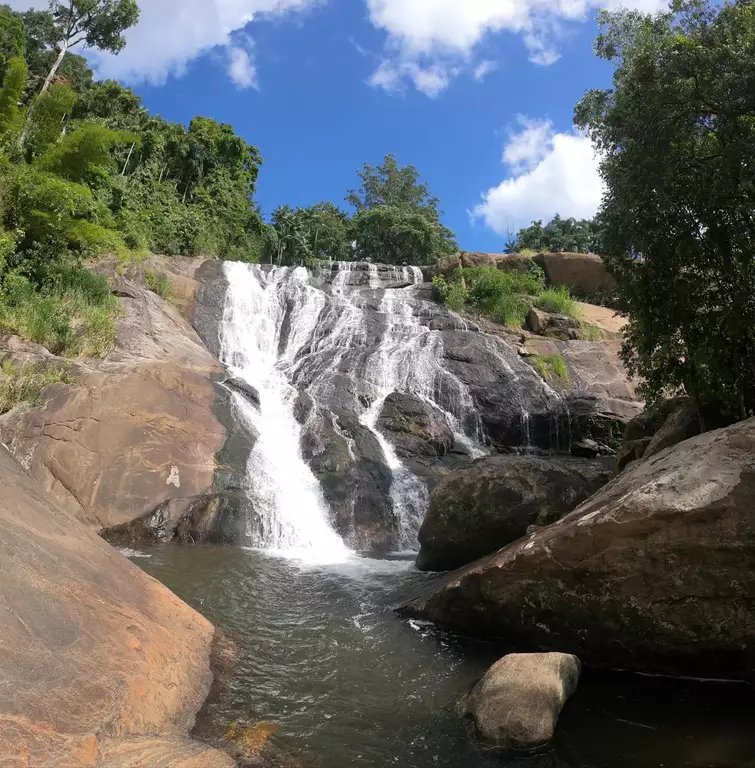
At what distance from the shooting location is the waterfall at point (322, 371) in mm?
12727

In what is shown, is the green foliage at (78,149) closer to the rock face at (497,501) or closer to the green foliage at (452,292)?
the green foliage at (452,292)

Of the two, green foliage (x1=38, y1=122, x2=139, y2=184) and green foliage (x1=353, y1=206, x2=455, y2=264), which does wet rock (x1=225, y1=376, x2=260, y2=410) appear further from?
green foliage (x1=353, y1=206, x2=455, y2=264)

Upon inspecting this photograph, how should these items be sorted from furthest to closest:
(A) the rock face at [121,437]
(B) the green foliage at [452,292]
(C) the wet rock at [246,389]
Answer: (B) the green foliage at [452,292] < (C) the wet rock at [246,389] < (A) the rock face at [121,437]

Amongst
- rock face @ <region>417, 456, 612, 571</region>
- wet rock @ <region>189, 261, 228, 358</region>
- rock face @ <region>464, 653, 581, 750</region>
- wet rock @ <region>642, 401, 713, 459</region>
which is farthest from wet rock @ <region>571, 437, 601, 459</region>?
rock face @ <region>464, 653, 581, 750</region>

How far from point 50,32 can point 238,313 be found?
27629 mm

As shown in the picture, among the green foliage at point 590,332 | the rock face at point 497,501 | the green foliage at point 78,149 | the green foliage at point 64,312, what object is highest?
the green foliage at point 78,149

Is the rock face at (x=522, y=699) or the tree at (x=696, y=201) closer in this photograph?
the rock face at (x=522, y=699)

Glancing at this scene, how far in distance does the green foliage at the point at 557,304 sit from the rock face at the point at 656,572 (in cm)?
1887

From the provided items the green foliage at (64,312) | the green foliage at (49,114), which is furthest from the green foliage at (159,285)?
the green foliage at (49,114)

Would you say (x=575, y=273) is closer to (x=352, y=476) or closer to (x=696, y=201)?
(x=352, y=476)

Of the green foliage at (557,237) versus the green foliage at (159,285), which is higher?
the green foliage at (557,237)

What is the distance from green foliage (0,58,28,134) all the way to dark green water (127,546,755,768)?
56.3 feet

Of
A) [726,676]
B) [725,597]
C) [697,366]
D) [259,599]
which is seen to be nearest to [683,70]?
[697,366]

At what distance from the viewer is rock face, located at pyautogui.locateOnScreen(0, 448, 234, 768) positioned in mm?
3396
